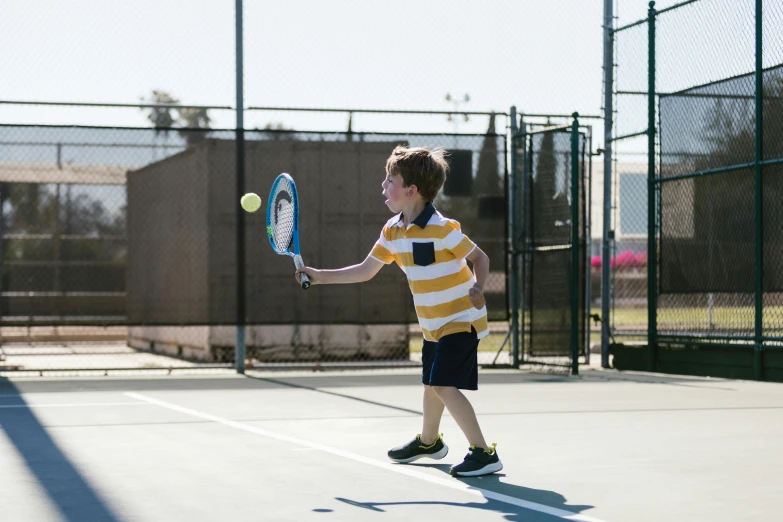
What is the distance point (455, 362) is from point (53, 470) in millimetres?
1842

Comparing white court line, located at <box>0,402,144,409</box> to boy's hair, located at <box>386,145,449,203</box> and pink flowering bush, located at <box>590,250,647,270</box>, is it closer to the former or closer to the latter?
boy's hair, located at <box>386,145,449,203</box>

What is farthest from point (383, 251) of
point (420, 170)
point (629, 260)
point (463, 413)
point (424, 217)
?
point (629, 260)

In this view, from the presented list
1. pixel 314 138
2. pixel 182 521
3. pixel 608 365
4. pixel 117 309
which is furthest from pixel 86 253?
pixel 182 521

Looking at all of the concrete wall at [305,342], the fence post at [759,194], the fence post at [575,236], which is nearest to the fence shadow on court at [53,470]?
the concrete wall at [305,342]

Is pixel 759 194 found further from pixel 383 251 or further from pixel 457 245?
pixel 457 245

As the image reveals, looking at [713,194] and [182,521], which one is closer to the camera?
[182,521]

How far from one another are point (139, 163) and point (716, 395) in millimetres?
5520

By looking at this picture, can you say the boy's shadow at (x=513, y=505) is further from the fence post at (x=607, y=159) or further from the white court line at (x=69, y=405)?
the fence post at (x=607, y=159)

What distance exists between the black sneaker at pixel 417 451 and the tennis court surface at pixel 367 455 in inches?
2.4

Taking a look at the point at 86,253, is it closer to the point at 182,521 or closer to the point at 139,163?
the point at 139,163

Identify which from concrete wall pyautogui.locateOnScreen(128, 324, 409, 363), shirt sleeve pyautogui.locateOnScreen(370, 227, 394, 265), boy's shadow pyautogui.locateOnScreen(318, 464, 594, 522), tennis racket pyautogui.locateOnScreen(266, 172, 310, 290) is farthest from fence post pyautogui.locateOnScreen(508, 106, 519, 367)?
boy's shadow pyautogui.locateOnScreen(318, 464, 594, 522)

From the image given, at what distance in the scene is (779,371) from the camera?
10633 mm

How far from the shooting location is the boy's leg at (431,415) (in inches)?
219

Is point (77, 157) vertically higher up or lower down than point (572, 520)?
higher up
